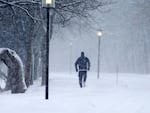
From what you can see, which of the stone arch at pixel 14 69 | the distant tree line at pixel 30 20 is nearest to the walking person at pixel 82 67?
the distant tree line at pixel 30 20

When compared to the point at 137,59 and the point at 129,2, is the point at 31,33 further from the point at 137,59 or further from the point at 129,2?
the point at 137,59

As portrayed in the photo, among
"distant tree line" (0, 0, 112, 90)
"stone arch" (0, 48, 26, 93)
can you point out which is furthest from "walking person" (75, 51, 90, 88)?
"stone arch" (0, 48, 26, 93)

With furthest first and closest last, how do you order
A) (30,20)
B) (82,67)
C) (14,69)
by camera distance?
(30,20) < (82,67) < (14,69)

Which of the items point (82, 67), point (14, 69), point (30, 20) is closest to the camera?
point (14, 69)

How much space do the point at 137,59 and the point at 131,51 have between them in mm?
2384

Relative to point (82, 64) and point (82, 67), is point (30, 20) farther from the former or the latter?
point (82, 67)

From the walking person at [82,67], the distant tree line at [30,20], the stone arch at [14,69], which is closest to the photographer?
the distant tree line at [30,20]

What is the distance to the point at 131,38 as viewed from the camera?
80438 mm

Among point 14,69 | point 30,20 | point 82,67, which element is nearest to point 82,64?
point 82,67

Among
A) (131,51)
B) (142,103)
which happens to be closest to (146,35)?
(131,51)

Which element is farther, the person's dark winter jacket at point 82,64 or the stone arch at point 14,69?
the person's dark winter jacket at point 82,64

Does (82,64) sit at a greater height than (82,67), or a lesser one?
greater

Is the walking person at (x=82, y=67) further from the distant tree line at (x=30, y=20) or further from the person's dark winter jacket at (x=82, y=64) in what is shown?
the distant tree line at (x=30, y=20)

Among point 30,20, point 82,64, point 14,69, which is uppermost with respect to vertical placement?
point 30,20
